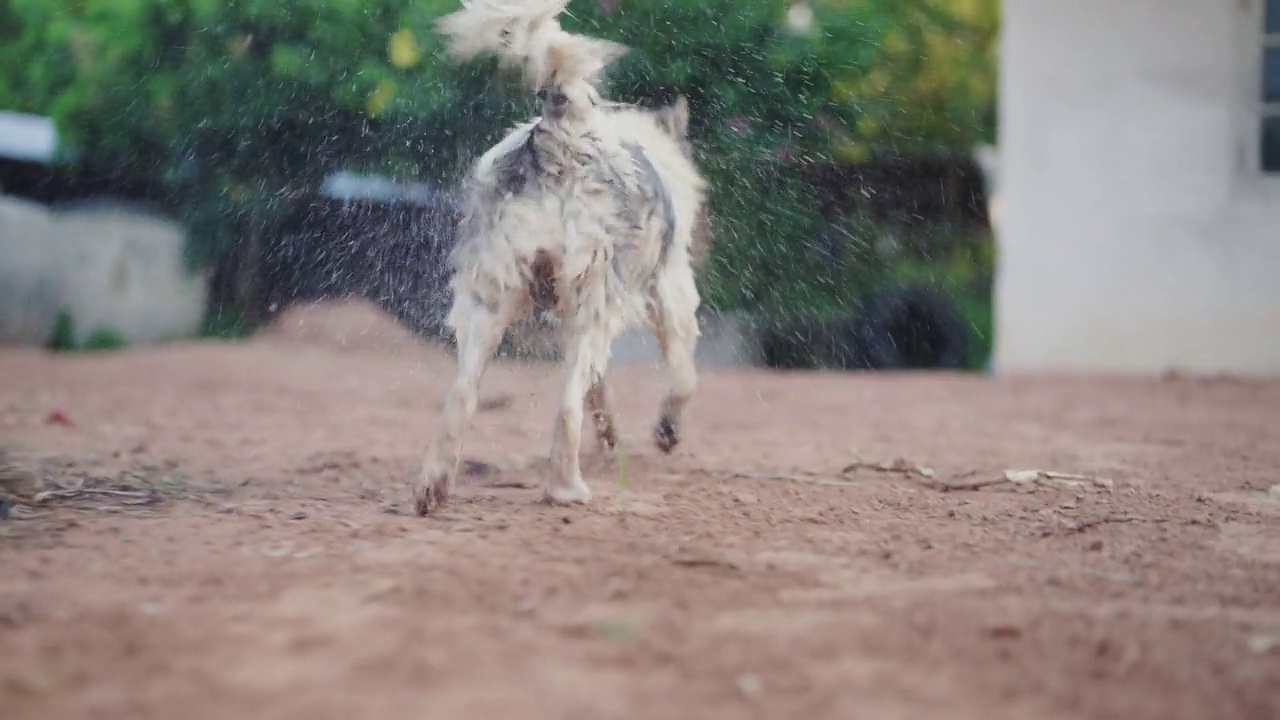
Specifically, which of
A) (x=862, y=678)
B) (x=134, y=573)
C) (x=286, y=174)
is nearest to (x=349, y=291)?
(x=286, y=174)

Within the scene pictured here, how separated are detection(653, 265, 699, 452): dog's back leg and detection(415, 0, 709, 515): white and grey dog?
0.80 meters

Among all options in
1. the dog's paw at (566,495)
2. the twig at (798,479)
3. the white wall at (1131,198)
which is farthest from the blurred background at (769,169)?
the dog's paw at (566,495)

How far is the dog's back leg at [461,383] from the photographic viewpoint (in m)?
3.73

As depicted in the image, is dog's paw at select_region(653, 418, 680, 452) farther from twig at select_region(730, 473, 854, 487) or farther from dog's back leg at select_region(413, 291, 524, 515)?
dog's back leg at select_region(413, 291, 524, 515)

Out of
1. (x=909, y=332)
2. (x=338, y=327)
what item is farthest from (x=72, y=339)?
(x=909, y=332)

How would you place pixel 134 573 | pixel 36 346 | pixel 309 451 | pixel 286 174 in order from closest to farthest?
1. pixel 134 573
2. pixel 309 451
3. pixel 286 174
4. pixel 36 346

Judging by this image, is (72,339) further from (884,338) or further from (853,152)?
(884,338)

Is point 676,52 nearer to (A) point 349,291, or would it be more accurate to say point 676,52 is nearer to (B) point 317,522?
(A) point 349,291

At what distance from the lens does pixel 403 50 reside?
8.93 meters

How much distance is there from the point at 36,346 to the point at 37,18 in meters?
3.34

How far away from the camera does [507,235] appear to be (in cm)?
382

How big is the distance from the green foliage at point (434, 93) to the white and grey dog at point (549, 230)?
3582 mm

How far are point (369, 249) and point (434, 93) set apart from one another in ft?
6.36

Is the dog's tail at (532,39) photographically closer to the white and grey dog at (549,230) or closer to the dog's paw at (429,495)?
the white and grey dog at (549,230)
